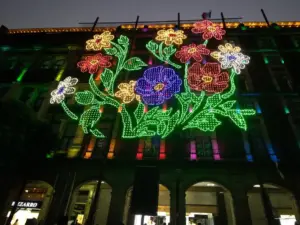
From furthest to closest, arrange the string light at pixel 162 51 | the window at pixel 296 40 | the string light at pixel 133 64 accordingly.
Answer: the window at pixel 296 40 < the string light at pixel 162 51 < the string light at pixel 133 64

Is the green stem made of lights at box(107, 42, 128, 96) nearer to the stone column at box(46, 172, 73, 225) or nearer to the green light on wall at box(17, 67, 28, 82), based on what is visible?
the stone column at box(46, 172, 73, 225)

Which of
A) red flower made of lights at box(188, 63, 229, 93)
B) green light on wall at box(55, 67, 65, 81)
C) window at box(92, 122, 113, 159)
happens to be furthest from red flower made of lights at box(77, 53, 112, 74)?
red flower made of lights at box(188, 63, 229, 93)

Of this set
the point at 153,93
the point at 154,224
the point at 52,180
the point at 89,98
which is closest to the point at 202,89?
the point at 153,93

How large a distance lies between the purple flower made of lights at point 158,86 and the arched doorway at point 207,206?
556 centimetres

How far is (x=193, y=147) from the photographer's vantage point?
1302 cm

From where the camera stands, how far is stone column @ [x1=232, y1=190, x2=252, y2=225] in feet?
34.4

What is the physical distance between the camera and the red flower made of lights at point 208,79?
1242 centimetres

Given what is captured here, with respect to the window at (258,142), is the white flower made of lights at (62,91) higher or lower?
higher

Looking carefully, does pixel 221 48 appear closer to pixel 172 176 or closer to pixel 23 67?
pixel 172 176

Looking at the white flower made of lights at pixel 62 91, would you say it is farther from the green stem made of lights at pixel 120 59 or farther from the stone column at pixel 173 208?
the stone column at pixel 173 208

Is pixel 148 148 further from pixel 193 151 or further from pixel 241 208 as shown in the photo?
pixel 241 208

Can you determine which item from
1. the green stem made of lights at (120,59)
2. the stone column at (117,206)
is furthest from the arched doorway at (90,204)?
the green stem made of lights at (120,59)

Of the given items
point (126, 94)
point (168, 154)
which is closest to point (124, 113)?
point (126, 94)

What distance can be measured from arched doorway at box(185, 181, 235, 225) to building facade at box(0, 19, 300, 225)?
0.19 ft
